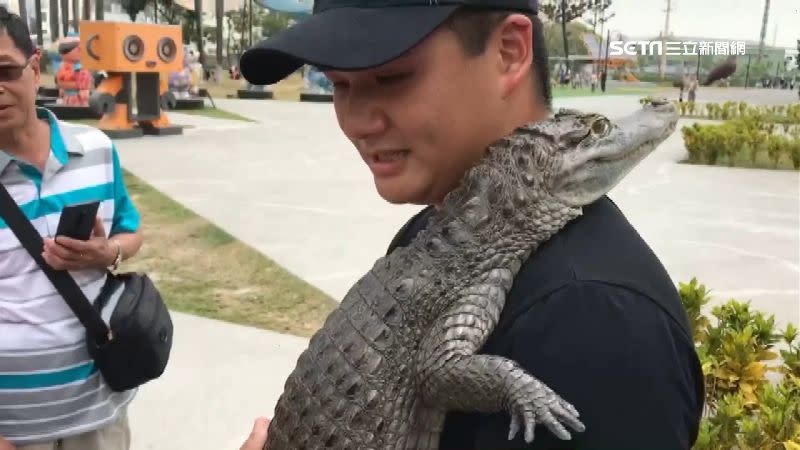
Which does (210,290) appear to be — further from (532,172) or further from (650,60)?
(650,60)

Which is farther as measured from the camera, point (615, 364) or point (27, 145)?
point (27, 145)

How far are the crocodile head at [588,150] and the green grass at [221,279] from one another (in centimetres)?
352

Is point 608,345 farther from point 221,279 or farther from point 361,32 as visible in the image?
point 221,279

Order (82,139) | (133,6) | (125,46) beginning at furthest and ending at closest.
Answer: (133,6) < (125,46) < (82,139)

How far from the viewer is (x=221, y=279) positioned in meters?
5.68

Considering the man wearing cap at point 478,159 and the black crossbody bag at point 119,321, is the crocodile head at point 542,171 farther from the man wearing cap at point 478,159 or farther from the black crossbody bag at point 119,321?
the black crossbody bag at point 119,321

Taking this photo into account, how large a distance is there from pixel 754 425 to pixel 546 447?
1.90 meters

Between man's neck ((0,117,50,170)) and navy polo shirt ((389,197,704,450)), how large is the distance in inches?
68.3

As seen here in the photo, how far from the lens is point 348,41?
1.12m

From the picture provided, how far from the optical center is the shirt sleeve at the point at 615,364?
0.98 metres

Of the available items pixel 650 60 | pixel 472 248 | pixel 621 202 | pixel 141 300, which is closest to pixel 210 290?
pixel 141 300

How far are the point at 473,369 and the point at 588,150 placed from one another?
44 centimetres

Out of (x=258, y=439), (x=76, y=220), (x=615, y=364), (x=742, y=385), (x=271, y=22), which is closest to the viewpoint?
(x=615, y=364)

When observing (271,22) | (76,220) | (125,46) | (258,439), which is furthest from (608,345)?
(271,22)
